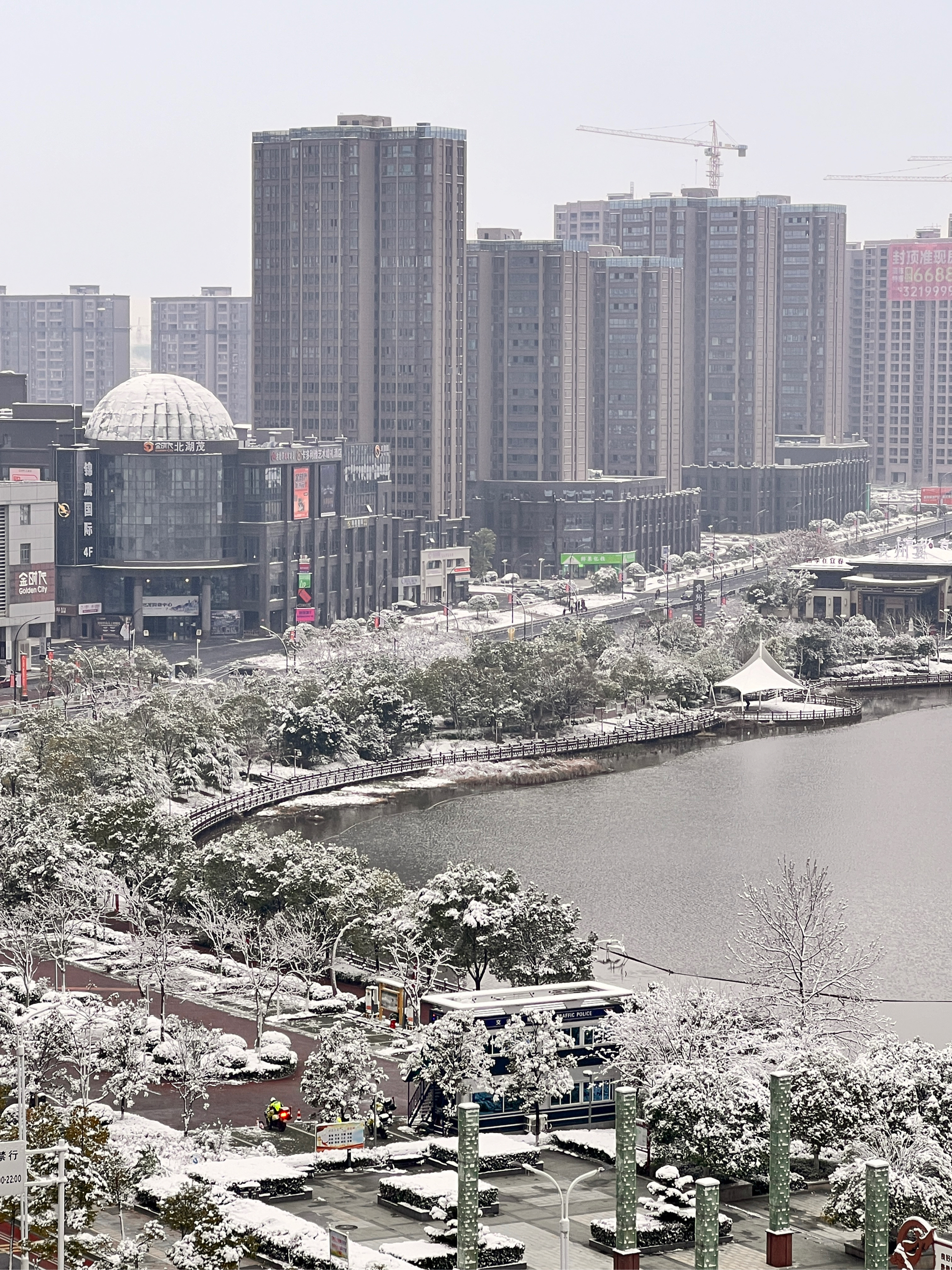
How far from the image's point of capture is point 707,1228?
56.0 meters

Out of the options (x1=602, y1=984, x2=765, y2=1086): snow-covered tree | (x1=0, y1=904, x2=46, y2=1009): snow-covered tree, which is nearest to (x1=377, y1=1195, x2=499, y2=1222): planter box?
(x1=602, y1=984, x2=765, y2=1086): snow-covered tree

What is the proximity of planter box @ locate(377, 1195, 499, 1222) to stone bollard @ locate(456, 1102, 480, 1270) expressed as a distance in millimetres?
4960

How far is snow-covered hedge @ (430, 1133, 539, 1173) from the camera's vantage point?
68625mm

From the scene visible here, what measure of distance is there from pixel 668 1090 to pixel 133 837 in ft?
137

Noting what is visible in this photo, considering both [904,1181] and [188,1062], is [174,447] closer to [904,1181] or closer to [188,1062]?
[188,1062]

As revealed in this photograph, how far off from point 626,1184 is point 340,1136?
13.0 meters

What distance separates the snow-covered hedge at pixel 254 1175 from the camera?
64.1 meters

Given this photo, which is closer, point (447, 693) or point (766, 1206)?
point (766, 1206)

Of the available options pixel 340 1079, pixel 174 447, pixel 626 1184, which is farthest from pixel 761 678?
pixel 626 1184

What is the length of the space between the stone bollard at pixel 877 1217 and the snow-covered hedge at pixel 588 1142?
41.6ft

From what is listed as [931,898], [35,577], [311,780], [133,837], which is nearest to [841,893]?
[931,898]

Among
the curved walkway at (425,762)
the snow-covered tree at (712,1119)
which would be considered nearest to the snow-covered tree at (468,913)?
the snow-covered tree at (712,1119)

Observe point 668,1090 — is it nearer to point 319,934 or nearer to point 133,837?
point 319,934

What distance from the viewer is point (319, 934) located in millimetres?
92688
